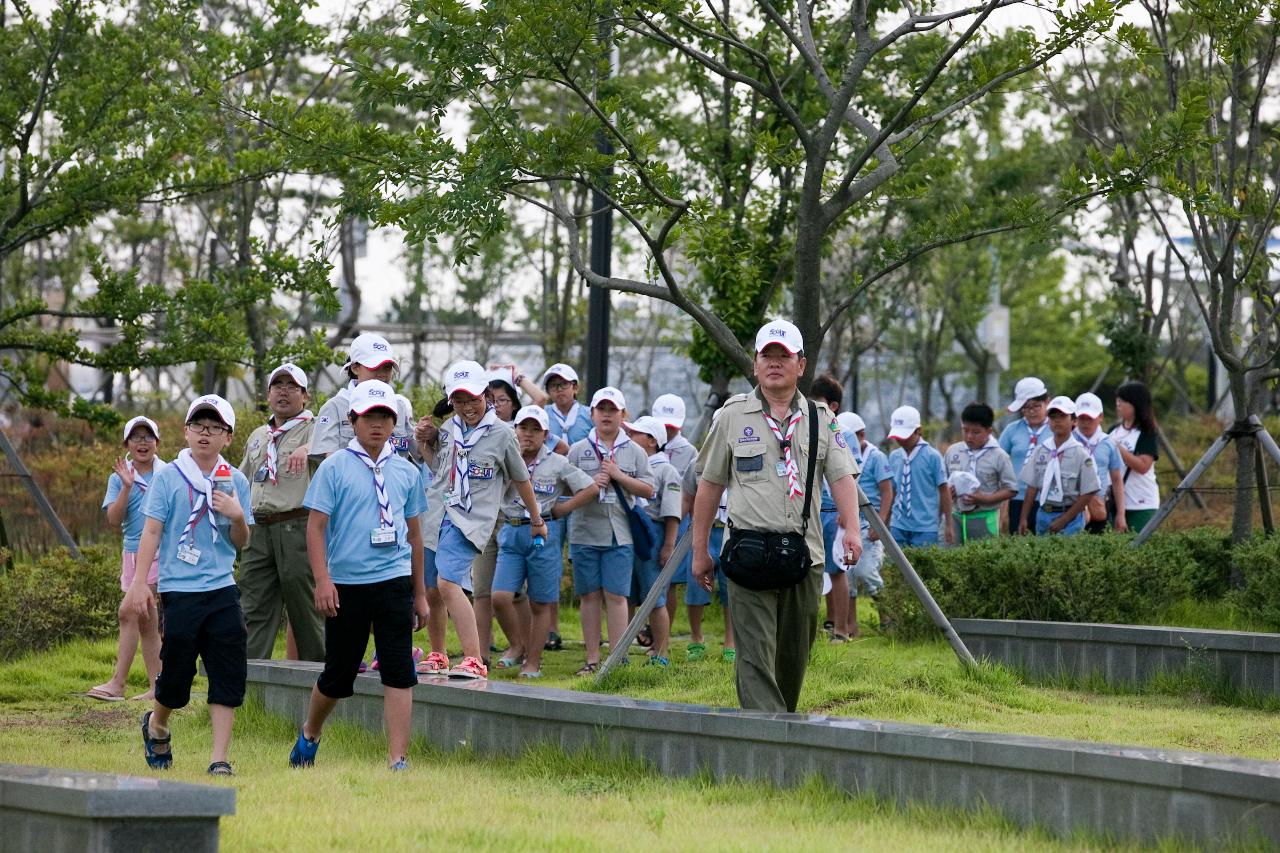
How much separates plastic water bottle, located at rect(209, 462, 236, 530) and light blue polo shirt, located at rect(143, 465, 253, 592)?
68mm

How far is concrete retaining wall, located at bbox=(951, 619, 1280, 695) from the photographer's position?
9531 mm

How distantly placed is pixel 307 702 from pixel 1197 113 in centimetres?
574

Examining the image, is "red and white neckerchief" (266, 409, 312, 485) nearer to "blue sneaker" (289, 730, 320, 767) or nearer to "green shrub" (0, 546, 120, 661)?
"blue sneaker" (289, 730, 320, 767)

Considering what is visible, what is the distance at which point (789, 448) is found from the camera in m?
7.68

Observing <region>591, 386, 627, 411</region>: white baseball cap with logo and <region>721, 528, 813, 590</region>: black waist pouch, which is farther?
<region>591, 386, 627, 411</region>: white baseball cap with logo

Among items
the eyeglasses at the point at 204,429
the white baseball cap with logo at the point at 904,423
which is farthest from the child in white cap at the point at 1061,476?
the eyeglasses at the point at 204,429

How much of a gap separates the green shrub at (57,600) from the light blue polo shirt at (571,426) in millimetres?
3474

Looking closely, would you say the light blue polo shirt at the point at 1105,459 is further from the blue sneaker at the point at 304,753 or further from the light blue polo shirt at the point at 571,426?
the blue sneaker at the point at 304,753

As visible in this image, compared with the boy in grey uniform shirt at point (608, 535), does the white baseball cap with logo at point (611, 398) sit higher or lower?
higher

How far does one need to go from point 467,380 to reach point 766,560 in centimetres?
300

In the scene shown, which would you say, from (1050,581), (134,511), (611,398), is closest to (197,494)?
(134,511)

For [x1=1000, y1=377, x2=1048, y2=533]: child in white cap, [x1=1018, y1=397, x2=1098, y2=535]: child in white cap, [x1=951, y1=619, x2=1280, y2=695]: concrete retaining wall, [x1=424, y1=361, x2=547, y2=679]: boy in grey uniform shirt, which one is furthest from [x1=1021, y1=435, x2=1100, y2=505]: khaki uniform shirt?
[x1=424, y1=361, x2=547, y2=679]: boy in grey uniform shirt

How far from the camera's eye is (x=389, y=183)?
998cm

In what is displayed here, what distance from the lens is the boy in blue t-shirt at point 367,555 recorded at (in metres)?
7.60
